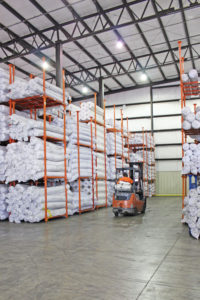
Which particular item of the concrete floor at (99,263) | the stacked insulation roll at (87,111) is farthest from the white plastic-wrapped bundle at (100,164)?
the concrete floor at (99,263)

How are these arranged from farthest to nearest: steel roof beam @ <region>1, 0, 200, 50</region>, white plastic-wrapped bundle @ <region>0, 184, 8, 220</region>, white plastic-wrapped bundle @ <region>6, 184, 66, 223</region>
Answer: steel roof beam @ <region>1, 0, 200, 50</region> < white plastic-wrapped bundle @ <region>0, 184, 8, 220</region> < white plastic-wrapped bundle @ <region>6, 184, 66, 223</region>

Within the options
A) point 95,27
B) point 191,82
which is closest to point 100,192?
point 191,82

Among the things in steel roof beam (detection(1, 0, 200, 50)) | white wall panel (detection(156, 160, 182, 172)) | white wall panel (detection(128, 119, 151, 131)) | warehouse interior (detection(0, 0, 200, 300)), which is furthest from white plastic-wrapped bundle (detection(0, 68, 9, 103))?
white wall panel (detection(156, 160, 182, 172))

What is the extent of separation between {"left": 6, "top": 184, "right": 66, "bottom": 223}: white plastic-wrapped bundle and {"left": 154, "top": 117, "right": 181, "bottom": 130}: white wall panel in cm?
1596

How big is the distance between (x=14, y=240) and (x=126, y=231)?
294cm

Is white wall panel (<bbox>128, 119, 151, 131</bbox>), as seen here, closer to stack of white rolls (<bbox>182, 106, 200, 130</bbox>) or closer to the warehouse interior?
the warehouse interior

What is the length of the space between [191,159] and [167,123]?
16.6 meters

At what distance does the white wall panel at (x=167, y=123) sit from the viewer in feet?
80.0

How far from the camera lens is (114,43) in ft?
58.4

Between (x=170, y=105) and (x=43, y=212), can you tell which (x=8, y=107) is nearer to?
(x=43, y=212)

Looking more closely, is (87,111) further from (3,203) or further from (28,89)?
(3,203)

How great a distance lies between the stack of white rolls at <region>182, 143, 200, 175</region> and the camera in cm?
833

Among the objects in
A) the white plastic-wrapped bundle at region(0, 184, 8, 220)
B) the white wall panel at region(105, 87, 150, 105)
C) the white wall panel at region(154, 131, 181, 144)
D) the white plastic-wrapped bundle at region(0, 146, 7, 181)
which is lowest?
the white plastic-wrapped bundle at region(0, 184, 8, 220)

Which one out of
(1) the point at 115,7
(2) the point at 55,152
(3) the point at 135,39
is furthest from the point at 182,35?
(2) the point at 55,152
